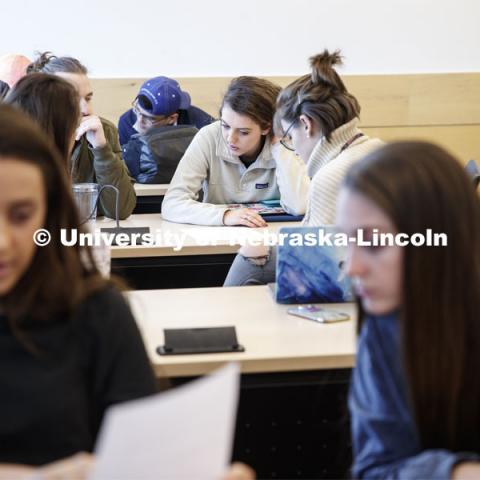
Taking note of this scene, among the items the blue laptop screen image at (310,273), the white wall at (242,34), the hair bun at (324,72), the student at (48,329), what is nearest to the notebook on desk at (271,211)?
the hair bun at (324,72)

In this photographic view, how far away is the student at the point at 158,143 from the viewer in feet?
12.1

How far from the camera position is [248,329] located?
1839 mm

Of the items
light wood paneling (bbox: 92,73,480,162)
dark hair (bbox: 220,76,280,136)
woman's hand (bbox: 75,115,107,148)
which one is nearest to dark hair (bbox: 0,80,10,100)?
woman's hand (bbox: 75,115,107,148)

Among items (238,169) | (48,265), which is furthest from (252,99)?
(48,265)

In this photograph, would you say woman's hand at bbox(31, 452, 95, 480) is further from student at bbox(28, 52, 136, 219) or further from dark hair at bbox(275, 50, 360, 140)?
student at bbox(28, 52, 136, 219)

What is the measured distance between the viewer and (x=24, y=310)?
1.18 meters

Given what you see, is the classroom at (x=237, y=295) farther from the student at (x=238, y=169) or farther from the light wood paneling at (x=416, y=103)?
the light wood paneling at (x=416, y=103)

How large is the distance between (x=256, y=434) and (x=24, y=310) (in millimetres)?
805

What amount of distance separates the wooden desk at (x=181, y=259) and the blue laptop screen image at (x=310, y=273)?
0.69m

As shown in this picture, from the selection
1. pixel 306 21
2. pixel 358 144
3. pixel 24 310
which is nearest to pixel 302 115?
pixel 358 144

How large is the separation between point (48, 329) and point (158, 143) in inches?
100

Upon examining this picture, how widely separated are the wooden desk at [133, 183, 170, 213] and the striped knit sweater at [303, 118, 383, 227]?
1.14 metres

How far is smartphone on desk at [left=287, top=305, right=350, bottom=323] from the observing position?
1891mm

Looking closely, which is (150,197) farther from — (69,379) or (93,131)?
(69,379)
